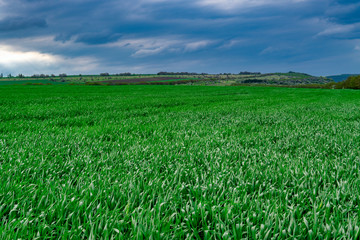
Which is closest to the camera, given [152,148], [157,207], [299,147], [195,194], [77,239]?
[77,239]

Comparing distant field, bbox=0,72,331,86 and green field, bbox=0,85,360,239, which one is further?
distant field, bbox=0,72,331,86

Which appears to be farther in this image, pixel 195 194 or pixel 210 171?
pixel 210 171

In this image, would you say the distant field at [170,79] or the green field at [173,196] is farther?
the distant field at [170,79]

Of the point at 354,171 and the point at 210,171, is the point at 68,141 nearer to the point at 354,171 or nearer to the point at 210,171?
the point at 210,171

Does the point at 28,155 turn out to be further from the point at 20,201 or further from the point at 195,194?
the point at 195,194

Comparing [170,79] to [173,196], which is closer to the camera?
[173,196]

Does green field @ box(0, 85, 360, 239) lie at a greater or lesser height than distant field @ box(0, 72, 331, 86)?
lesser

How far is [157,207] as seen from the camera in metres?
1.86

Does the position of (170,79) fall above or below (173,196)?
above

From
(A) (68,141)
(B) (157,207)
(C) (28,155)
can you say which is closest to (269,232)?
(B) (157,207)

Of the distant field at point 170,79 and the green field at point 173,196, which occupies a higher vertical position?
the distant field at point 170,79

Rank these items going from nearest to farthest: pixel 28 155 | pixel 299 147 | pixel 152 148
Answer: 1. pixel 28 155
2. pixel 152 148
3. pixel 299 147

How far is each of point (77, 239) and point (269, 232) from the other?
137 cm

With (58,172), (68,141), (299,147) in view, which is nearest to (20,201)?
(58,172)
